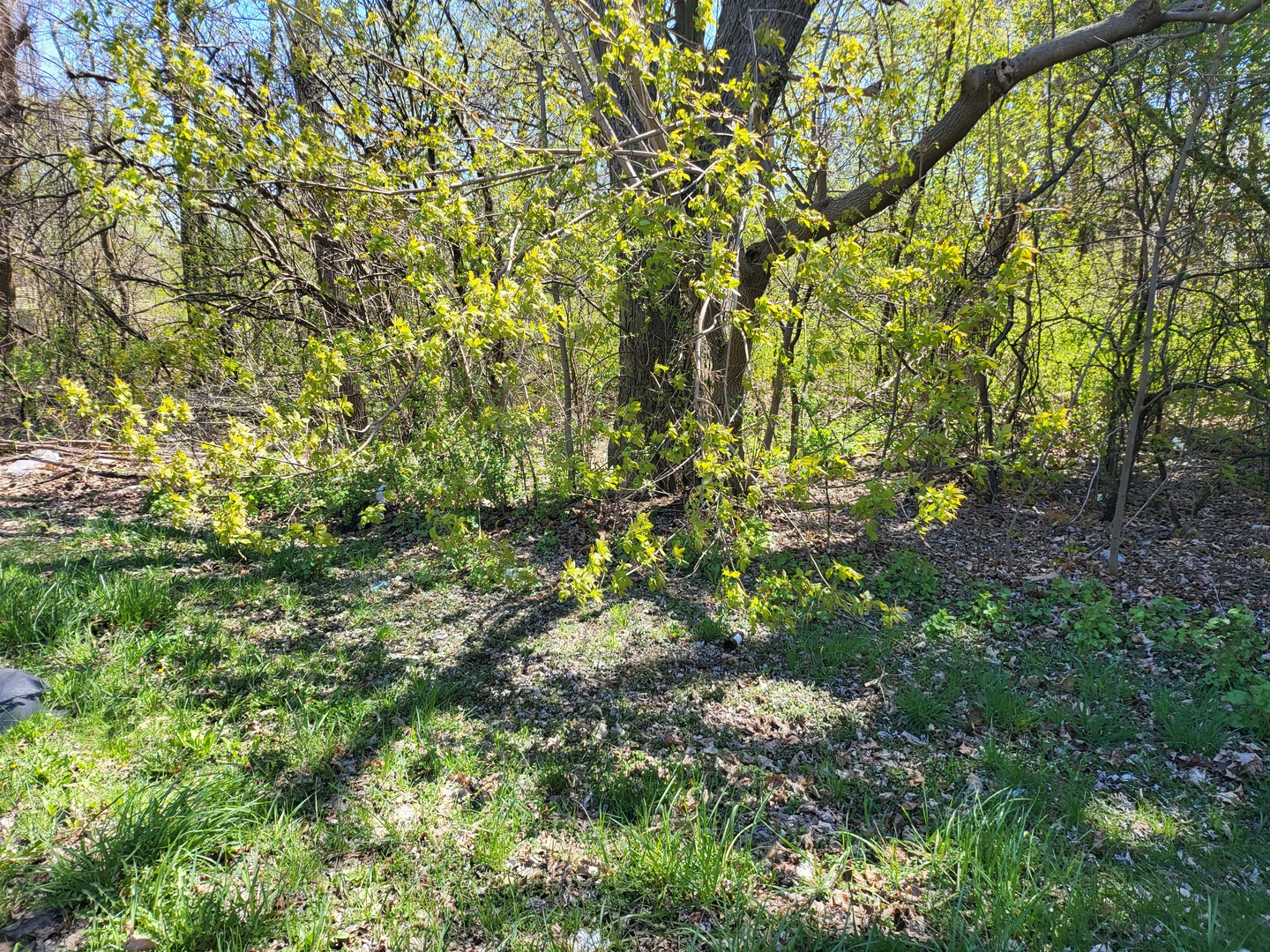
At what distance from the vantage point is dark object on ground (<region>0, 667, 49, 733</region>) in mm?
2748

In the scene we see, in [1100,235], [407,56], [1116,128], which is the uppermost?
[407,56]

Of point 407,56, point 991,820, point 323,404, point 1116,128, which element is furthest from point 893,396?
point 407,56

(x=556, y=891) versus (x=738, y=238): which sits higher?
(x=738, y=238)

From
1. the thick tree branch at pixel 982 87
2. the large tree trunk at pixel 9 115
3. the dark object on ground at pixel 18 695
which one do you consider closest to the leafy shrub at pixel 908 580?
the thick tree branch at pixel 982 87

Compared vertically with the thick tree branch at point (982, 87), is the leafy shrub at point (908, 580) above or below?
below

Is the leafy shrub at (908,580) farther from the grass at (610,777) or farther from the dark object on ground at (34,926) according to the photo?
the dark object on ground at (34,926)

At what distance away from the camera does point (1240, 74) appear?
13.7 ft

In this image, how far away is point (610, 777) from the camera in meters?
2.82

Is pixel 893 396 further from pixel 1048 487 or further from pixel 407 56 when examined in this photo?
pixel 407 56

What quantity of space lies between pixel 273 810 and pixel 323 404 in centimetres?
163

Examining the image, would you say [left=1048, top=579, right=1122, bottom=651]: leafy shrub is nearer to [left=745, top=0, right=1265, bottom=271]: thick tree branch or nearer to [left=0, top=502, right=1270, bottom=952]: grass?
[left=0, top=502, right=1270, bottom=952]: grass

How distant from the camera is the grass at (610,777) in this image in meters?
2.04

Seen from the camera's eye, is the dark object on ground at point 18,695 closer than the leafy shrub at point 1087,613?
Yes

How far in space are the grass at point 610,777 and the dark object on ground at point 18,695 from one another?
0.26 ft
